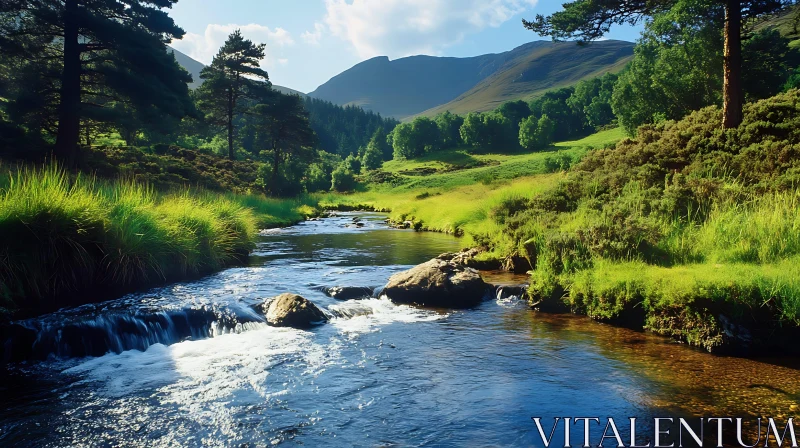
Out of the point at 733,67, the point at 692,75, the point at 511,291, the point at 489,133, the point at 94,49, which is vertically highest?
the point at 489,133

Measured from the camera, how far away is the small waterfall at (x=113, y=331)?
8320 millimetres

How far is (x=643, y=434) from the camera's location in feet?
18.6

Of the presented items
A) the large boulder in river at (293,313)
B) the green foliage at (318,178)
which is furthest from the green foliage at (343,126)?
the large boulder in river at (293,313)

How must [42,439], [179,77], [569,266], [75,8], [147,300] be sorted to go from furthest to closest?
1. [179,77]
2. [75,8]
3. [569,266]
4. [147,300]
5. [42,439]

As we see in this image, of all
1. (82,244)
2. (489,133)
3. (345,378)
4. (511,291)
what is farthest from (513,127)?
(345,378)

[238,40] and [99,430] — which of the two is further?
[238,40]

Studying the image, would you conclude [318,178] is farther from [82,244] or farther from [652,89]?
[82,244]

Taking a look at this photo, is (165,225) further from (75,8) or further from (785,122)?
(785,122)

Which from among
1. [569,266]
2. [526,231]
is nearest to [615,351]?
[569,266]

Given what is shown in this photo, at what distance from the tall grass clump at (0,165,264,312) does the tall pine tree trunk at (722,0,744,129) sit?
19686 mm

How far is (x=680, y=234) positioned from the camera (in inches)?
475

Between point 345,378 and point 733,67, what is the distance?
19.3 meters

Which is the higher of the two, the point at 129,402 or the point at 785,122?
the point at 785,122

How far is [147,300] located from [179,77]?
764 inches
